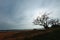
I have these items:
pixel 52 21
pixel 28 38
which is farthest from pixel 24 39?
pixel 52 21

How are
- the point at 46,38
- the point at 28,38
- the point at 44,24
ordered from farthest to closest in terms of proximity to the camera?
the point at 44,24 < the point at 28,38 < the point at 46,38

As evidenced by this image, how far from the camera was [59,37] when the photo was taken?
19359 millimetres

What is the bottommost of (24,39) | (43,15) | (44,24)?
(24,39)

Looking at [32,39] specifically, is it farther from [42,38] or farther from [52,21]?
[52,21]

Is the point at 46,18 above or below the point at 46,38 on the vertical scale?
above

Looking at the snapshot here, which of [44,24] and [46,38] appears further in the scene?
[44,24]

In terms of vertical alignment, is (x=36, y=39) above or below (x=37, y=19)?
below

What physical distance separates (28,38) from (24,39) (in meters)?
0.69

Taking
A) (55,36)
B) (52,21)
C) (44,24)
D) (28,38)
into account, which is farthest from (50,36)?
(52,21)

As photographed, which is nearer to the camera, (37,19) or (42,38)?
(42,38)

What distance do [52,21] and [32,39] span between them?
3754 cm

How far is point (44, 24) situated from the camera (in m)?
53.4

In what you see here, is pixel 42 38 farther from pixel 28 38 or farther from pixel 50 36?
pixel 28 38

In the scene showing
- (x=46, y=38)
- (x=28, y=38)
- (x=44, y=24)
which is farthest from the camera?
(x=44, y=24)
